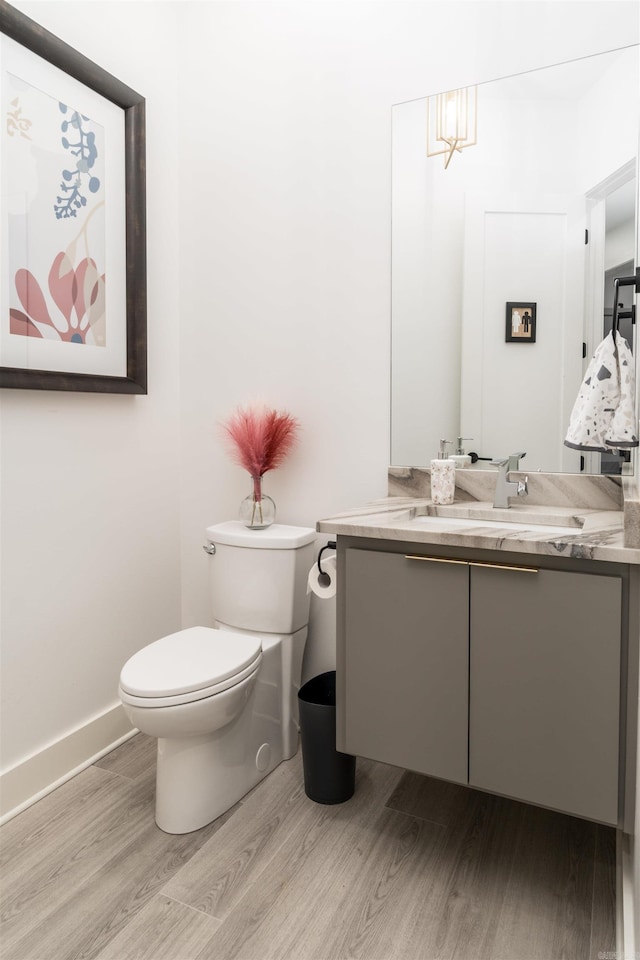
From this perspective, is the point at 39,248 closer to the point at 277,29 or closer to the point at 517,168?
the point at 277,29

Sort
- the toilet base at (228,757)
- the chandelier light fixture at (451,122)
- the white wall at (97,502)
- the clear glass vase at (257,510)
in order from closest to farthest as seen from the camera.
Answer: the toilet base at (228,757) → the white wall at (97,502) → the chandelier light fixture at (451,122) → the clear glass vase at (257,510)

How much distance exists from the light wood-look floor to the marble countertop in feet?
2.71

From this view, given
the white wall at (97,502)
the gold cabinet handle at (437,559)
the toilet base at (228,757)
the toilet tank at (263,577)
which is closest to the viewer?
the gold cabinet handle at (437,559)

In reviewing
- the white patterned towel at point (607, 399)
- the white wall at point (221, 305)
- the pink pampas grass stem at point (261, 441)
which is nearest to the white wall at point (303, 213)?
the white wall at point (221, 305)

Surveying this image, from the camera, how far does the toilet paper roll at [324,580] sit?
68.9 inches

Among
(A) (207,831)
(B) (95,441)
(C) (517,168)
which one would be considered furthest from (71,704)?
(C) (517,168)

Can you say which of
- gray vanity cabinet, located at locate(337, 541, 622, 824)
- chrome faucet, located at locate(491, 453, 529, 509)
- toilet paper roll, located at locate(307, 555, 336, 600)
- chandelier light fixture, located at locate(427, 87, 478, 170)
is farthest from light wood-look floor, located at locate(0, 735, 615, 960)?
chandelier light fixture, located at locate(427, 87, 478, 170)

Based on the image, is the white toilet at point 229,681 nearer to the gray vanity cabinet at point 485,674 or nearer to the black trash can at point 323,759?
the black trash can at point 323,759

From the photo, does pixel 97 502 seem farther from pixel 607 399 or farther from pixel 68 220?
pixel 607 399

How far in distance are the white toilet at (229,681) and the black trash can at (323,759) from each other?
176 millimetres

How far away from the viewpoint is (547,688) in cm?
137

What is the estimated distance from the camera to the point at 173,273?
7.89 ft

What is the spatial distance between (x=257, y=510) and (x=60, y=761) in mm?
977

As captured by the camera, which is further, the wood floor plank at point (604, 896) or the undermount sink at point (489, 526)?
the undermount sink at point (489, 526)
